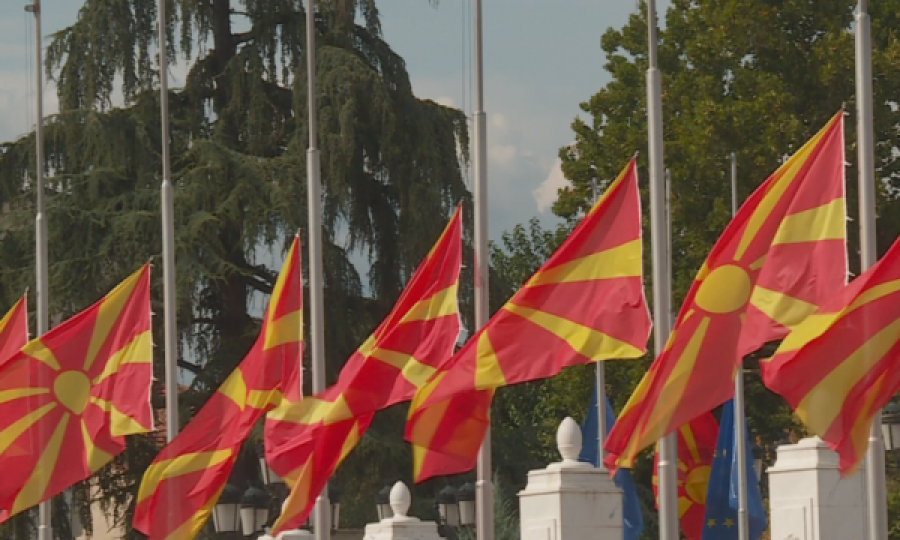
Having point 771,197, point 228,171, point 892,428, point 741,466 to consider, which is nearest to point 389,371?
point 771,197

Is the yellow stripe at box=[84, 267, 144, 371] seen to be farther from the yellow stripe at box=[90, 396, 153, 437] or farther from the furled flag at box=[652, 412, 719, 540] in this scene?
the furled flag at box=[652, 412, 719, 540]

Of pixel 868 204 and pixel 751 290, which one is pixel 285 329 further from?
pixel 868 204

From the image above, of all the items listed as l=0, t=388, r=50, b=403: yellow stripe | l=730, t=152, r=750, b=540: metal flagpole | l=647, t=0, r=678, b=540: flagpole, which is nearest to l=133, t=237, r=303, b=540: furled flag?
l=0, t=388, r=50, b=403: yellow stripe

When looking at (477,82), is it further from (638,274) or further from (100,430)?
(100,430)

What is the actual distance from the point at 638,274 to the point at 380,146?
17628mm

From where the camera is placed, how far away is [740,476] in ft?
79.4

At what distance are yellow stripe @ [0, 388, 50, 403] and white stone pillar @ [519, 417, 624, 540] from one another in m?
6.23

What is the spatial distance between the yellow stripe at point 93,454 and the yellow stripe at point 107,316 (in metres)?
0.75

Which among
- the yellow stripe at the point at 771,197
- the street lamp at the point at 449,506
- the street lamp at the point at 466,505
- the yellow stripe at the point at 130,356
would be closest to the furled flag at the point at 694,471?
the street lamp at the point at 449,506

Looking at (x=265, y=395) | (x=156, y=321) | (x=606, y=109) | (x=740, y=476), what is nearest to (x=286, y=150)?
(x=156, y=321)

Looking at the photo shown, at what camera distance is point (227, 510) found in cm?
1991

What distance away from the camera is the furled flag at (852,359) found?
13594mm

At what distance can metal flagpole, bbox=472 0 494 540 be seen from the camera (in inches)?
655

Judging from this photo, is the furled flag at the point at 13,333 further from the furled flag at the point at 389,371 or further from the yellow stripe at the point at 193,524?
the furled flag at the point at 389,371
